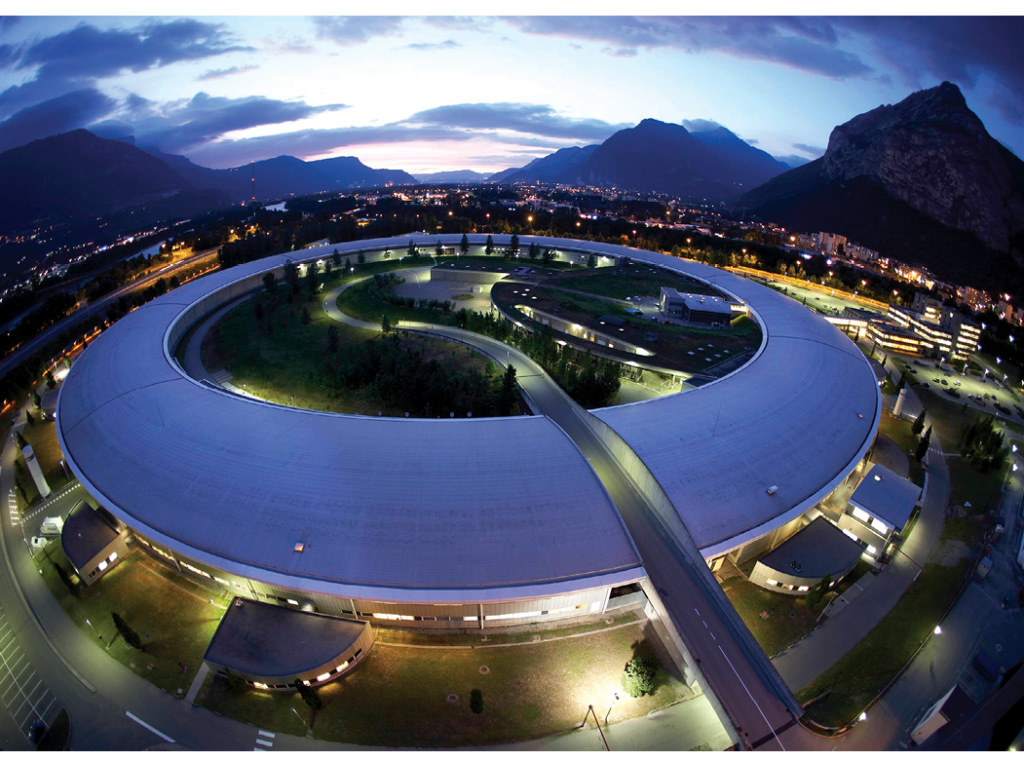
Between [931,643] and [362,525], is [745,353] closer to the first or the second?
[931,643]

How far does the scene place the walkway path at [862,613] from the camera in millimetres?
22875

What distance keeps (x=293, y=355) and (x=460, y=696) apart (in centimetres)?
3640

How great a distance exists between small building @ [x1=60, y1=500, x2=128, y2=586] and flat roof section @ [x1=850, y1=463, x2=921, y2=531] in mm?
45023

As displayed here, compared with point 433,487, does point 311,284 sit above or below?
above

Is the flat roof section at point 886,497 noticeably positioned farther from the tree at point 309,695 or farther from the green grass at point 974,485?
the tree at point 309,695

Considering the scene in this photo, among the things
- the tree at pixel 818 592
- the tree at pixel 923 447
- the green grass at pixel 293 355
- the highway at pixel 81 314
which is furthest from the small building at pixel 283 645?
the highway at pixel 81 314

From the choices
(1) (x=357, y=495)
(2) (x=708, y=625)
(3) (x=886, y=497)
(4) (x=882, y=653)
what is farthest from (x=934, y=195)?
(1) (x=357, y=495)

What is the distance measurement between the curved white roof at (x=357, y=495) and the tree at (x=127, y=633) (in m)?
3.75

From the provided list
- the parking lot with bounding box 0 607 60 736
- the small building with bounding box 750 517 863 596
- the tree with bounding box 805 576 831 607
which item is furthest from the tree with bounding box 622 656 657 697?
the parking lot with bounding box 0 607 60 736

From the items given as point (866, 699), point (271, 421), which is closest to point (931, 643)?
point (866, 699)

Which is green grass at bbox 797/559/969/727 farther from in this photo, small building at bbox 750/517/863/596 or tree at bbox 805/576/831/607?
small building at bbox 750/517/863/596

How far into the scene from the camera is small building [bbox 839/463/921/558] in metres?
28.9

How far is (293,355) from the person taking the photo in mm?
46750

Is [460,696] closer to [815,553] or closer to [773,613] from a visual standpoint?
[773,613]
